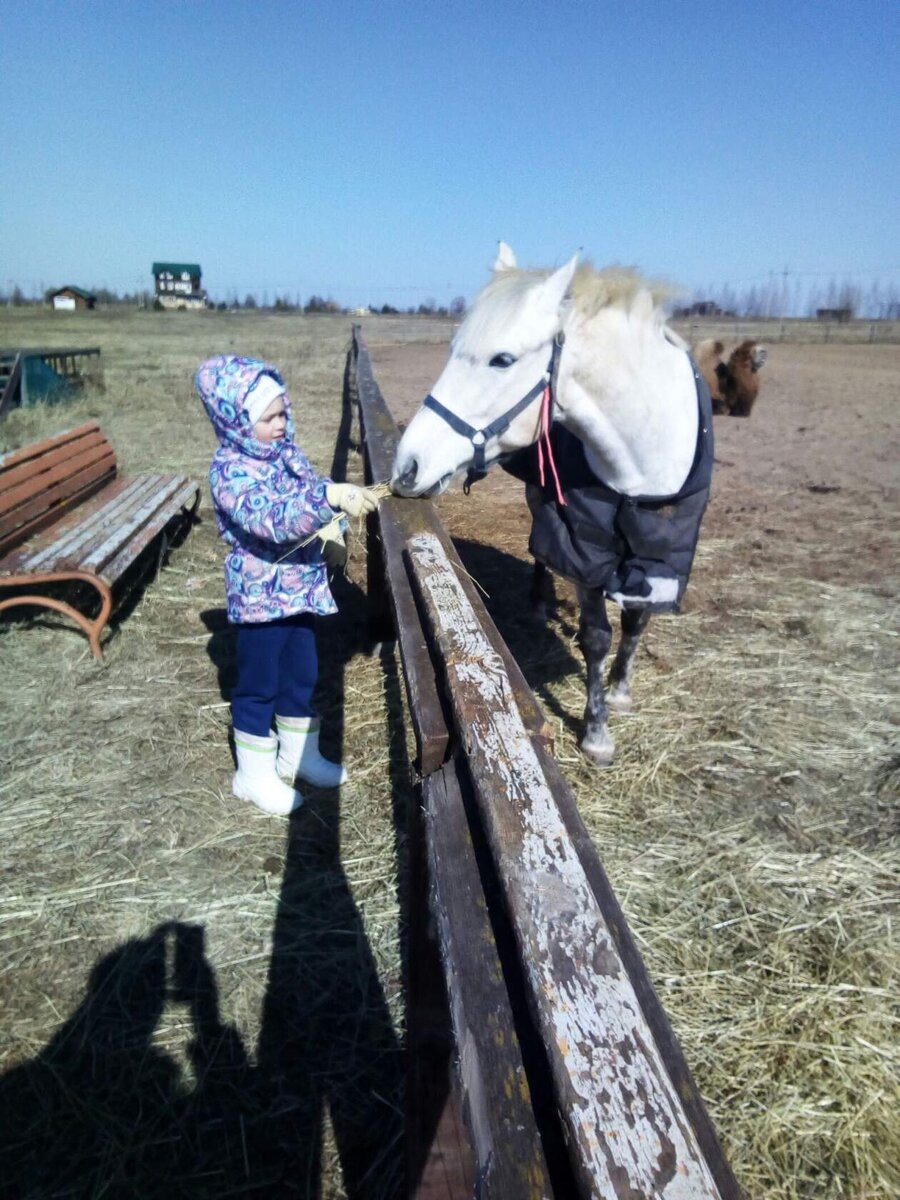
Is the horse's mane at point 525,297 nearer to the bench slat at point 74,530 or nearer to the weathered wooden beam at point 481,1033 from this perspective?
the weathered wooden beam at point 481,1033

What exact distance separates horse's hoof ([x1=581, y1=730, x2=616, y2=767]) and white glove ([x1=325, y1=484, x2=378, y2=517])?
1540mm

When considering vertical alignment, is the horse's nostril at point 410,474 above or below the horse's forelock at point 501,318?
below

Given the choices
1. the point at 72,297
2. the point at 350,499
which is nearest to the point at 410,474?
the point at 350,499

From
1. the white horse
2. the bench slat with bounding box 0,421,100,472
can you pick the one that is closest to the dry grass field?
the bench slat with bounding box 0,421,100,472

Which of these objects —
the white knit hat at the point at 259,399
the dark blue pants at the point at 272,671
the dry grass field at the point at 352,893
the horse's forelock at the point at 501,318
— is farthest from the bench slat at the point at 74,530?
the horse's forelock at the point at 501,318

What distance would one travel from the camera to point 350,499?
2.26m

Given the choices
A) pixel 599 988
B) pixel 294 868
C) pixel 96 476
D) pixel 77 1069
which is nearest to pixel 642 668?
pixel 294 868

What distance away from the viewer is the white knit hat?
2346 mm

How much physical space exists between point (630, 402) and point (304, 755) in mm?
1829

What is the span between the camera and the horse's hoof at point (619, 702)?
3.51m

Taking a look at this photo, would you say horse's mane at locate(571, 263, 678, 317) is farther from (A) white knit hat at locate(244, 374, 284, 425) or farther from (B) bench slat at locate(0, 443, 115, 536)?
(B) bench slat at locate(0, 443, 115, 536)

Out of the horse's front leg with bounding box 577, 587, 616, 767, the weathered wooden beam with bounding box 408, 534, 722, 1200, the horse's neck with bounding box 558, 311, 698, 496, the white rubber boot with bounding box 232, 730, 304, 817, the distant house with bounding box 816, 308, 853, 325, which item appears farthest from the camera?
the distant house with bounding box 816, 308, 853, 325

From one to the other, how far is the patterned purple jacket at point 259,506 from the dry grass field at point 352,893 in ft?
2.72

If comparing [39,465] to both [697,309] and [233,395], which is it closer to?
[233,395]
